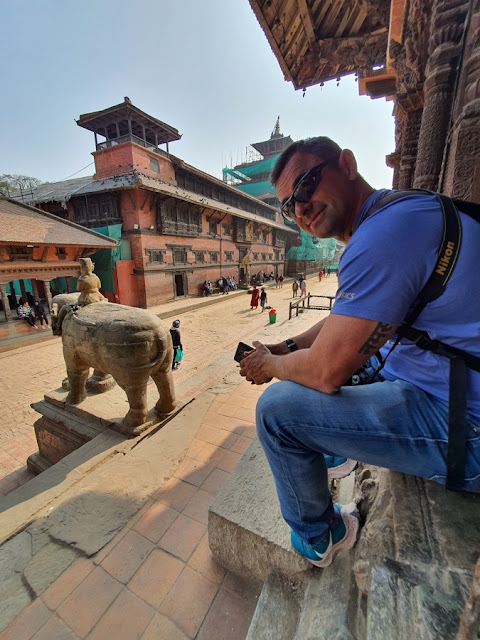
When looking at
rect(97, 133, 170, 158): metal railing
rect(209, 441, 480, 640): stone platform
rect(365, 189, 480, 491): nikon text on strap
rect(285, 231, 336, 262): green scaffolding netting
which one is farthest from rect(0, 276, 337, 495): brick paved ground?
rect(285, 231, 336, 262): green scaffolding netting

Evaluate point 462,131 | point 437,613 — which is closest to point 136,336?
point 437,613

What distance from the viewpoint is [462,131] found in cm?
193

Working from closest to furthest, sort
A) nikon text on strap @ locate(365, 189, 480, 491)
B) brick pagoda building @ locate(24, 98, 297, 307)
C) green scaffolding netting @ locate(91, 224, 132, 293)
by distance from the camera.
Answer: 1. nikon text on strap @ locate(365, 189, 480, 491)
2. green scaffolding netting @ locate(91, 224, 132, 293)
3. brick pagoda building @ locate(24, 98, 297, 307)

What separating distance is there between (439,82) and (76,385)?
5.49 meters

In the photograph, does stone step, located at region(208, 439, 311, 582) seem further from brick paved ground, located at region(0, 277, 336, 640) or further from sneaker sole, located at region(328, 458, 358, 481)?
sneaker sole, located at region(328, 458, 358, 481)

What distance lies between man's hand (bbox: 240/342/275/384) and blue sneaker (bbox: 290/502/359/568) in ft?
2.39

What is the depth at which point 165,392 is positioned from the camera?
3.81m

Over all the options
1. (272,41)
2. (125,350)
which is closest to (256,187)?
(272,41)

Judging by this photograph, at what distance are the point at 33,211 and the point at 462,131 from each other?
14.0 metres

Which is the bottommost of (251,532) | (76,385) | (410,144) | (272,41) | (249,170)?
(76,385)

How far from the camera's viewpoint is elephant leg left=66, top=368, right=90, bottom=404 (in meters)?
3.89

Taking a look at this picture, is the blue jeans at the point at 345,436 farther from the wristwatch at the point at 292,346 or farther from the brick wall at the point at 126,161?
the brick wall at the point at 126,161

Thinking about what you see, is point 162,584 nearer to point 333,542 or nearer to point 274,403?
point 333,542

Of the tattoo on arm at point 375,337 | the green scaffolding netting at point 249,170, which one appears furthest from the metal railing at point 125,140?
the green scaffolding netting at point 249,170
